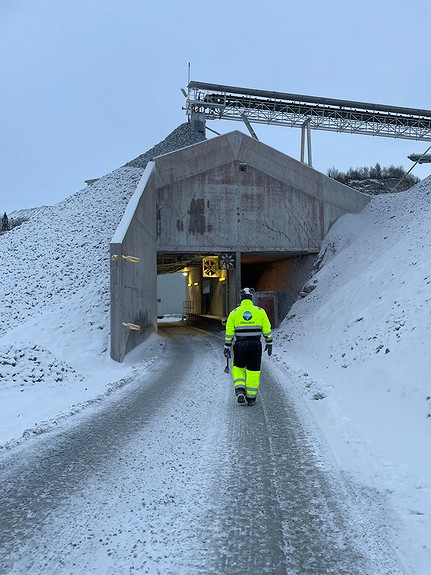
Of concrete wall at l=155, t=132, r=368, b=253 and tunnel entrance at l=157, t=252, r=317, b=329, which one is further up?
concrete wall at l=155, t=132, r=368, b=253

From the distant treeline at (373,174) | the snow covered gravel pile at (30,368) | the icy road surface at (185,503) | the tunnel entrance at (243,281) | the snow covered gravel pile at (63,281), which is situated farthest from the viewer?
the distant treeline at (373,174)

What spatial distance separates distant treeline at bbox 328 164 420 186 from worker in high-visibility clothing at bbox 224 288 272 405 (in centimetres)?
4350

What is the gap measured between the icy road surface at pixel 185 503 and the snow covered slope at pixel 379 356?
354 mm

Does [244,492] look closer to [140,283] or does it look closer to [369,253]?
[140,283]

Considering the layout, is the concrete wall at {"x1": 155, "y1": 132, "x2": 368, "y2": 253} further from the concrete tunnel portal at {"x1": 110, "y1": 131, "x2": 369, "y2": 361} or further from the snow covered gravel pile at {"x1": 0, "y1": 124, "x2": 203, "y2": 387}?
the snow covered gravel pile at {"x1": 0, "y1": 124, "x2": 203, "y2": 387}

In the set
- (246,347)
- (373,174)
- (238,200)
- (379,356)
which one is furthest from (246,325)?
(373,174)

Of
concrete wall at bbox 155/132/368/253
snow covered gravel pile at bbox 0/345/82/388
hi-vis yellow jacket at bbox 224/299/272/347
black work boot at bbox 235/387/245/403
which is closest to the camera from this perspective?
black work boot at bbox 235/387/245/403

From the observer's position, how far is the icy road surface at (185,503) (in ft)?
9.45

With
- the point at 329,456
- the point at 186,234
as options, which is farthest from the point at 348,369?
the point at 186,234

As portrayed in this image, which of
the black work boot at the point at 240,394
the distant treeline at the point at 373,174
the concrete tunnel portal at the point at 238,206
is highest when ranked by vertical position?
the distant treeline at the point at 373,174

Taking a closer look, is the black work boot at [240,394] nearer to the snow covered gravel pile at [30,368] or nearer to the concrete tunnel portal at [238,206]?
the snow covered gravel pile at [30,368]

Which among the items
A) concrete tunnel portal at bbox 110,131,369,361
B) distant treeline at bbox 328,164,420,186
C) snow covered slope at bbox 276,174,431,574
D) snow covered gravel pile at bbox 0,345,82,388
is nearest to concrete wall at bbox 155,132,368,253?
concrete tunnel portal at bbox 110,131,369,361

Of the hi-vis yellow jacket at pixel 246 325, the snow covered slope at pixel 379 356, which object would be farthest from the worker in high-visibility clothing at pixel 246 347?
the snow covered slope at pixel 379 356

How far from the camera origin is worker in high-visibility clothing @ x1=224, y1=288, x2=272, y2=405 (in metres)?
7.39
